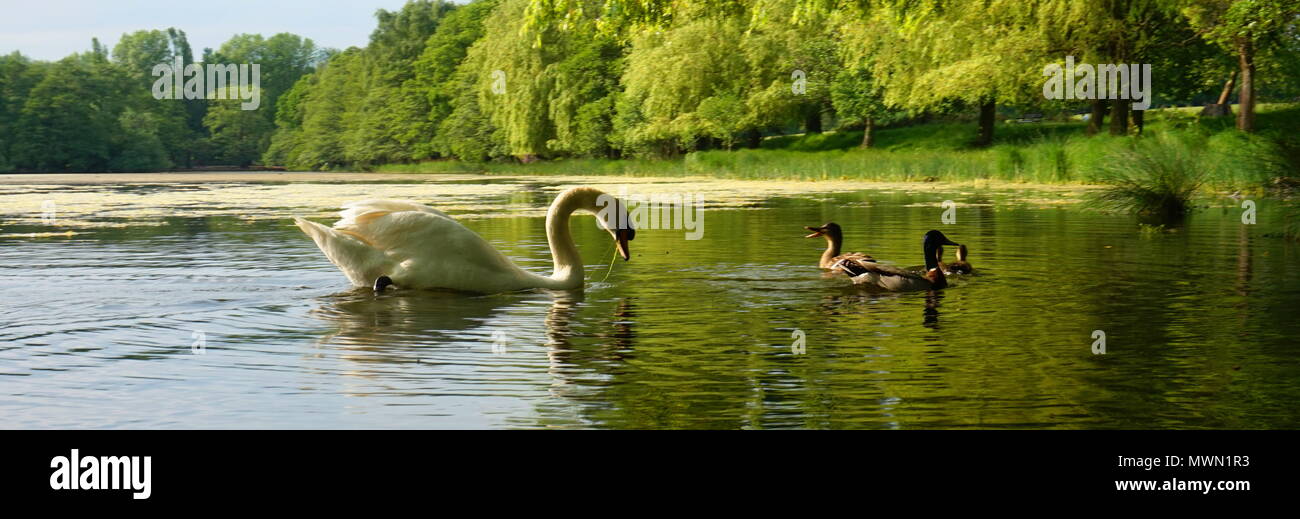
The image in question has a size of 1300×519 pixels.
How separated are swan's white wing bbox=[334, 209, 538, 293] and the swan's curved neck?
36 centimetres

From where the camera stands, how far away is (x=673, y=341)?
29.3 feet

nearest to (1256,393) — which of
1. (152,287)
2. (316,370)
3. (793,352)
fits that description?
(793,352)

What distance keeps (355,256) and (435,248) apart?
0.89m

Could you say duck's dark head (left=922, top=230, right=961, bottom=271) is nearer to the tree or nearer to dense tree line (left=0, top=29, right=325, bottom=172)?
the tree

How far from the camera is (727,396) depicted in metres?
6.81
